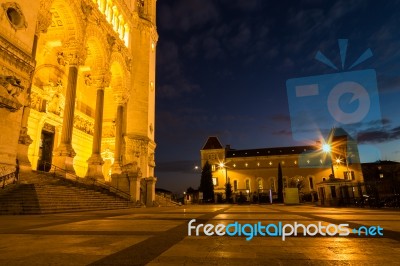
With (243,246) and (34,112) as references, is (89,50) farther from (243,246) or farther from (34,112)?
(243,246)

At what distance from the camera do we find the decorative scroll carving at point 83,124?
100 feet

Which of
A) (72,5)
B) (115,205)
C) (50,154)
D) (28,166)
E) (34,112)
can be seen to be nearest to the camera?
(28,166)

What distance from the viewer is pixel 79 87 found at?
104 ft

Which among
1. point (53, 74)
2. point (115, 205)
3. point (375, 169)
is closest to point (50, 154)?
point (53, 74)

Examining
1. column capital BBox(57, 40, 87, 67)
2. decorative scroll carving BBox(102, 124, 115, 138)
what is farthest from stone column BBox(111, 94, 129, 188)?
column capital BBox(57, 40, 87, 67)

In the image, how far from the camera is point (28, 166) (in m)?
16.8

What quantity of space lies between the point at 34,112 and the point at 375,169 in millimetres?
98355

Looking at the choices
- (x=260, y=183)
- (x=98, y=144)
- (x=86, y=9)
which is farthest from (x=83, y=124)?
(x=260, y=183)

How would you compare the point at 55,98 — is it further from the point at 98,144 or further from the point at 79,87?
the point at 98,144

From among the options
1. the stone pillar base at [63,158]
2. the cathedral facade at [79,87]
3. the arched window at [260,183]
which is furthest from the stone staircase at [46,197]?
the arched window at [260,183]

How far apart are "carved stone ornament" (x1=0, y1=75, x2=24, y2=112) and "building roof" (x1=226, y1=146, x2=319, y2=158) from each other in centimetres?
7387

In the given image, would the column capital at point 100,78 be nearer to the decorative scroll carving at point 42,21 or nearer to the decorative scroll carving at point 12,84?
the decorative scroll carving at point 42,21

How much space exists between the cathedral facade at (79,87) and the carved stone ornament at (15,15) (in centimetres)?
6

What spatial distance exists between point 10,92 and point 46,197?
622 centimetres
